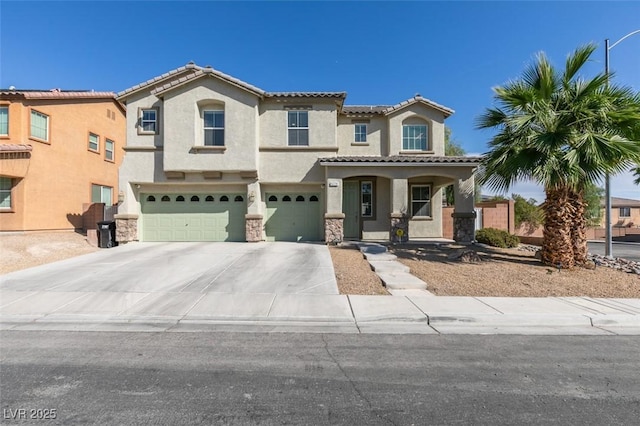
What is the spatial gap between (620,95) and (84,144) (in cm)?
2435

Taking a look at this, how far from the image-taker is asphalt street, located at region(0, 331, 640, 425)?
3.07 meters

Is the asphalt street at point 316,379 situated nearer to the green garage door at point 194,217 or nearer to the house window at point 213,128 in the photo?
the green garage door at point 194,217

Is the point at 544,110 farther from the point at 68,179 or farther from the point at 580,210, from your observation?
the point at 68,179

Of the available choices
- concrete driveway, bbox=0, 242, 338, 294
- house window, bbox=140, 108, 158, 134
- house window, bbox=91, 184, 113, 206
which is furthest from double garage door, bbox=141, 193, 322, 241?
house window, bbox=91, 184, 113, 206

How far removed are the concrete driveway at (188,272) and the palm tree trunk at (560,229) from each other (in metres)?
6.96

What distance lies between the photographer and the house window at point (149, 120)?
48.1 feet

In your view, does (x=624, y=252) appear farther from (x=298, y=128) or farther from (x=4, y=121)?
(x=4, y=121)

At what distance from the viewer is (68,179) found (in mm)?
17266

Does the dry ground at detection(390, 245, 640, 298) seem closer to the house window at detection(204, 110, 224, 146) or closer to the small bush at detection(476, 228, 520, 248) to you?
the small bush at detection(476, 228, 520, 248)

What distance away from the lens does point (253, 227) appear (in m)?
14.5

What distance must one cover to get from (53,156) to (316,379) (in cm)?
1950

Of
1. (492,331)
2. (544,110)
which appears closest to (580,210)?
(544,110)

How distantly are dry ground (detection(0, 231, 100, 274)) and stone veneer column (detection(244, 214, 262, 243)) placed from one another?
6.34 meters

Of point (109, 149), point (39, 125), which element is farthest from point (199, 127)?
point (109, 149)
